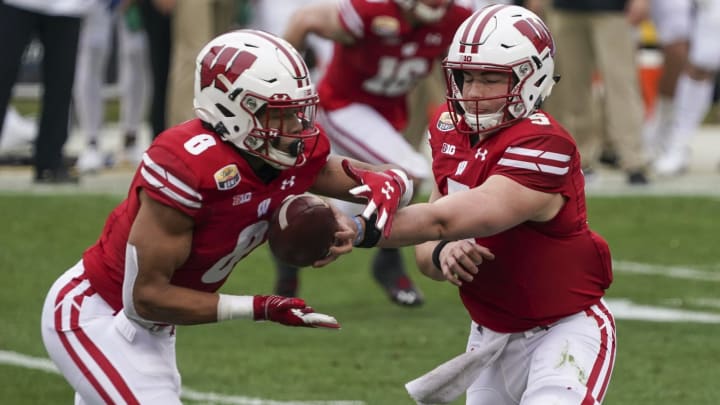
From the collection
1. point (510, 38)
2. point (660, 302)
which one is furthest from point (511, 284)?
point (660, 302)

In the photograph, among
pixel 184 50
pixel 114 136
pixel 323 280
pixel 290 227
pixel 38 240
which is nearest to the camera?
pixel 290 227

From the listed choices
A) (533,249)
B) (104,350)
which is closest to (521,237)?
(533,249)

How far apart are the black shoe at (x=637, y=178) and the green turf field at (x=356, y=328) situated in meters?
0.65

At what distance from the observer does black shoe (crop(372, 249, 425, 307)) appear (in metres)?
7.70

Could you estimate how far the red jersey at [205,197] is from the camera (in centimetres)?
416

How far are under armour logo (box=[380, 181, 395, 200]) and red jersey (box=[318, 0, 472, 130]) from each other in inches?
134

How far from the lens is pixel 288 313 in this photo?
4133mm

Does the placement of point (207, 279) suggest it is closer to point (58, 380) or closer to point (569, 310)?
point (569, 310)

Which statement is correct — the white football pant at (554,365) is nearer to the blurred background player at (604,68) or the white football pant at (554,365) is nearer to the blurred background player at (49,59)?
the blurred background player at (49,59)

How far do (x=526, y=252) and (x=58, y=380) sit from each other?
2477mm

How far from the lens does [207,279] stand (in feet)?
14.6

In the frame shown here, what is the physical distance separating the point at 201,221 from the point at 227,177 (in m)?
0.15

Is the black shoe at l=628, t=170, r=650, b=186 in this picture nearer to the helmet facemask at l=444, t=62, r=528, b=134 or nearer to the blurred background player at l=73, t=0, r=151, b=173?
the blurred background player at l=73, t=0, r=151, b=173

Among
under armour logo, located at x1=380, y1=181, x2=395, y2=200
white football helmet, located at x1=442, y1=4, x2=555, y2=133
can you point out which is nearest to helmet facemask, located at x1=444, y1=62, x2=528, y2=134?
white football helmet, located at x1=442, y1=4, x2=555, y2=133
